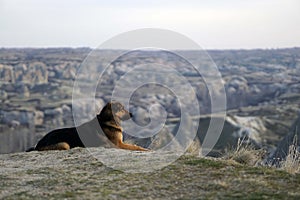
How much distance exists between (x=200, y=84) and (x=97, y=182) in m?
154

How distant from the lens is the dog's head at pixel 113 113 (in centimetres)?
1495

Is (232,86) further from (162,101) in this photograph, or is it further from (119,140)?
(119,140)

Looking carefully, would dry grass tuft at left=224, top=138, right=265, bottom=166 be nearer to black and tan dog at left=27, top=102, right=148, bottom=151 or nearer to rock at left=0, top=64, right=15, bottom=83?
black and tan dog at left=27, top=102, right=148, bottom=151

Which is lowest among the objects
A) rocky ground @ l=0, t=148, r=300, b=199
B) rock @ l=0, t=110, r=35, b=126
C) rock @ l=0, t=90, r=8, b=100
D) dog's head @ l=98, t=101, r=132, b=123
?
rock @ l=0, t=110, r=35, b=126

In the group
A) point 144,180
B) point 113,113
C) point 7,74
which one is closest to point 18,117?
point 7,74

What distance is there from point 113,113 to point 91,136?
4.48ft

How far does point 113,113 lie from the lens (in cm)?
1515

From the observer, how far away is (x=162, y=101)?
14175 cm

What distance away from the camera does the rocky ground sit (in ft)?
27.3

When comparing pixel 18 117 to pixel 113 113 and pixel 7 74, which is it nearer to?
pixel 7 74

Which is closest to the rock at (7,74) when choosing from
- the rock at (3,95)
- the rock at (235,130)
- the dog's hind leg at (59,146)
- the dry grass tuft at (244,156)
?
the rock at (3,95)

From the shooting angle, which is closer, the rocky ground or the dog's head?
the rocky ground

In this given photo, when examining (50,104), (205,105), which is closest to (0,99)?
(50,104)

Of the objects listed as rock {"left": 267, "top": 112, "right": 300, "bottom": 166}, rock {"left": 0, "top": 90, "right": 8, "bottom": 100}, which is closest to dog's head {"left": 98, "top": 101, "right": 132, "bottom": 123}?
rock {"left": 267, "top": 112, "right": 300, "bottom": 166}
